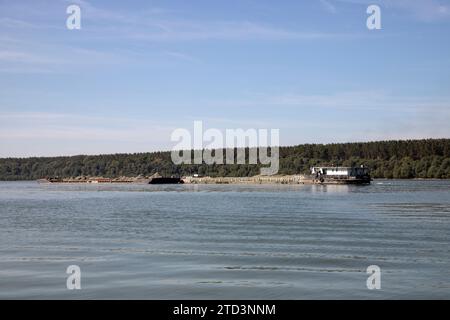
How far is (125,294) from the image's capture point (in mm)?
21828

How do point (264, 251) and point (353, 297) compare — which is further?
point (264, 251)

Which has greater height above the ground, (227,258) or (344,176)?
(344,176)

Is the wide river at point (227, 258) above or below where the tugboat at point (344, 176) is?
below

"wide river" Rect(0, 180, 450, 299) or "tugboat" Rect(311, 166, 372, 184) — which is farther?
"tugboat" Rect(311, 166, 372, 184)

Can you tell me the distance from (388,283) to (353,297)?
283 cm

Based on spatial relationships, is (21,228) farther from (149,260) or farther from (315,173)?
(315,173)

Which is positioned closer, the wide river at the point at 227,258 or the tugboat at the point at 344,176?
the wide river at the point at 227,258

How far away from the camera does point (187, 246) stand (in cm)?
3434

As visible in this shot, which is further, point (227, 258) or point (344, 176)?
point (344, 176)

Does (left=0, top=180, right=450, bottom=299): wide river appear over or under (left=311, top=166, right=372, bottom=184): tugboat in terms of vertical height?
under
